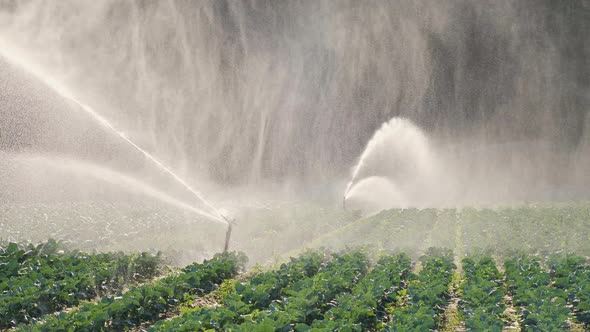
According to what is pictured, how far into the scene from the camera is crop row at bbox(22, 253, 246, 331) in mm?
9906

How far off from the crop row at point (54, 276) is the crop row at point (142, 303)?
0.78m

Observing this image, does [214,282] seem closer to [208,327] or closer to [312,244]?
[208,327]

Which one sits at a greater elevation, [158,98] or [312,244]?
[158,98]

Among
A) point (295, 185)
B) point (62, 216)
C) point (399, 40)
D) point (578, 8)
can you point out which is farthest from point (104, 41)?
point (578, 8)

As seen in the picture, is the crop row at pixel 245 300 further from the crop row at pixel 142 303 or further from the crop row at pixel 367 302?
the crop row at pixel 367 302

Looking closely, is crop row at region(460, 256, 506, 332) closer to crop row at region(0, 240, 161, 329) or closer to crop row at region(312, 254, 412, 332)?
crop row at region(312, 254, 412, 332)

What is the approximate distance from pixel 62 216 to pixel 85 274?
11.6m

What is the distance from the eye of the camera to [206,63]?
58.7 meters

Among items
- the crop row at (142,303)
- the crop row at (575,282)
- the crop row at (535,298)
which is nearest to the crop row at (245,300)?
the crop row at (142,303)

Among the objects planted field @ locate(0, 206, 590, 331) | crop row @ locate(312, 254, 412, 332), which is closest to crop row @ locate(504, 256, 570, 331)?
planted field @ locate(0, 206, 590, 331)

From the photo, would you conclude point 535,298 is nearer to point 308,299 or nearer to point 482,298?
point 482,298

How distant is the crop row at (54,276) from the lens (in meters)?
11.4

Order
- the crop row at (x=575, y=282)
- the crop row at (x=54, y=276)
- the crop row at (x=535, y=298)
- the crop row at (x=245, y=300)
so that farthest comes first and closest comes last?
the crop row at (x=575, y=282), the crop row at (x=54, y=276), the crop row at (x=535, y=298), the crop row at (x=245, y=300)

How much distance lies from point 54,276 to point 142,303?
2.55 metres
